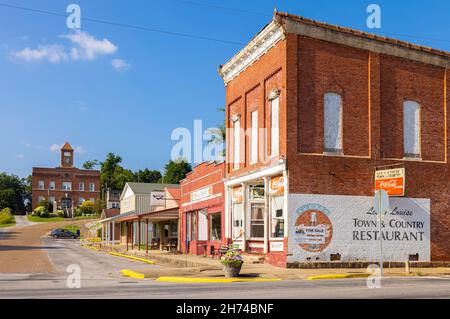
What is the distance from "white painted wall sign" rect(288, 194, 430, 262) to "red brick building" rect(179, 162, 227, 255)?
27.2 ft

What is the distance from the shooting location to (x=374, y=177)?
29.6 meters

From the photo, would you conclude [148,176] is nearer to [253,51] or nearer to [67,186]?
[67,186]

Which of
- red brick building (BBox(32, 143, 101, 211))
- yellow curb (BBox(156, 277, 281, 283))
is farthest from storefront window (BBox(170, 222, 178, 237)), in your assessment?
red brick building (BBox(32, 143, 101, 211))

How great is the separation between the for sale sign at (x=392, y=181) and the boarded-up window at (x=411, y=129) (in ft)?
9.17

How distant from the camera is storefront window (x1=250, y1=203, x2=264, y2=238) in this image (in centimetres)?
3269

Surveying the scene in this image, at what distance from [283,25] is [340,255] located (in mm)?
10884

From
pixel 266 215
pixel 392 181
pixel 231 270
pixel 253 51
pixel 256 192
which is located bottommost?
pixel 231 270

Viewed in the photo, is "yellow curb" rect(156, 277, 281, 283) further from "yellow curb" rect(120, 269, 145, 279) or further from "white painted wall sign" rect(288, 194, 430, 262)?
"white painted wall sign" rect(288, 194, 430, 262)

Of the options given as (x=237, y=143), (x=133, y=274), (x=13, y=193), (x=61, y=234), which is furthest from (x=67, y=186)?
(x=133, y=274)

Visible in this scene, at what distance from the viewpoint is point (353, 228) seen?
2888 centimetres

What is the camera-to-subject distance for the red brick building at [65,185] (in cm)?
12781

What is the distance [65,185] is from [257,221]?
103 m
